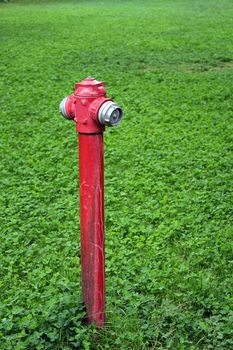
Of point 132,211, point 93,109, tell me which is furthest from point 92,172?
point 132,211

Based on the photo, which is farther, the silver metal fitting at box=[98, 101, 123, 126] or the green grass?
the green grass

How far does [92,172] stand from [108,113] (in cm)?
28

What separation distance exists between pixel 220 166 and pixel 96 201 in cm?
303

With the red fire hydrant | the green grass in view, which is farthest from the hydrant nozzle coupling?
A: the green grass

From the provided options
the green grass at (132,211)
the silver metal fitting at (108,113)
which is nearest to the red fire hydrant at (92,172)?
the silver metal fitting at (108,113)

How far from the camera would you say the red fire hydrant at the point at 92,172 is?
99.3 inches

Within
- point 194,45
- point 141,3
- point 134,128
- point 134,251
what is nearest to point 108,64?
point 194,45

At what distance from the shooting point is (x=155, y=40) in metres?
14.9

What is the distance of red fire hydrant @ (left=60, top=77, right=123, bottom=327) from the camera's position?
252 centimetres

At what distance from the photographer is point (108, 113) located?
2467mm

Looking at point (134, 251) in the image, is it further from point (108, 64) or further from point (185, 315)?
point (108, 64)

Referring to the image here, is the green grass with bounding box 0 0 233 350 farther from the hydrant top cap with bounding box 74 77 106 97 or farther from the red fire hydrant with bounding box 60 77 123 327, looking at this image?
the hydrant top cap with bounding box 74 77 106 97

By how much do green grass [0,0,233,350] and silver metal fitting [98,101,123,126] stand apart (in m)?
0.92

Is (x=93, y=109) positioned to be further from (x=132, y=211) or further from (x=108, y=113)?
(x=132, y=211)
